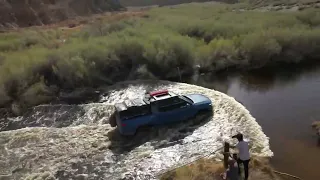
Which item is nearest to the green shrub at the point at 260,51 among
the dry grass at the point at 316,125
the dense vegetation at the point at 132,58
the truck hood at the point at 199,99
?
the dense vegetation at the point at 132,58

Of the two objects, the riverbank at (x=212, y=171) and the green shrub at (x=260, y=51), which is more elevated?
the green shrub at (x=260, y=51)

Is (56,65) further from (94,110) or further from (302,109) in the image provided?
(302,109)

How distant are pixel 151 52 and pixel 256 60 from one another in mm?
9481

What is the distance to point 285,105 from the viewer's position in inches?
829

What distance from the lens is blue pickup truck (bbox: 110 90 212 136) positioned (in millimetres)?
17703

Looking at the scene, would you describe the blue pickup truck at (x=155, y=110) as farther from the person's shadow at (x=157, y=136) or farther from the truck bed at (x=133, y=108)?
the person's shadow at (x=157, y=136)

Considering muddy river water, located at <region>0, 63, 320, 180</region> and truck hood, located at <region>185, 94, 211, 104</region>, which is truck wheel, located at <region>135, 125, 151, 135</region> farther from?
truck hood, located at <region>185, 94, 211, 104</region>

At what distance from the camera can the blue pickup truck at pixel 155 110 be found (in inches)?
697

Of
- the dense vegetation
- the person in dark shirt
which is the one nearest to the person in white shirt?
the person in dark shirt

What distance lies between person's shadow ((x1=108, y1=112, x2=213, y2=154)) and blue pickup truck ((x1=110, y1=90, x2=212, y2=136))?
0.90ft

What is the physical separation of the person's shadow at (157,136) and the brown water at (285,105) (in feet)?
12.5

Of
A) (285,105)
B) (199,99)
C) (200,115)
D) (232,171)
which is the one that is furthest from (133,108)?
(285,105)

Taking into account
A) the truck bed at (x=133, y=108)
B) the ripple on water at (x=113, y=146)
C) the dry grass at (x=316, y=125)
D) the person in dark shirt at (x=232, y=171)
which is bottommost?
the ripple on water at (x=113, y=146)

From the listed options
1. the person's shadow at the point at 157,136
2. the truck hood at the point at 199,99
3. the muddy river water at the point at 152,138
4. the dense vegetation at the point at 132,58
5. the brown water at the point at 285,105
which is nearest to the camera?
the brown water at the point at 285,105
